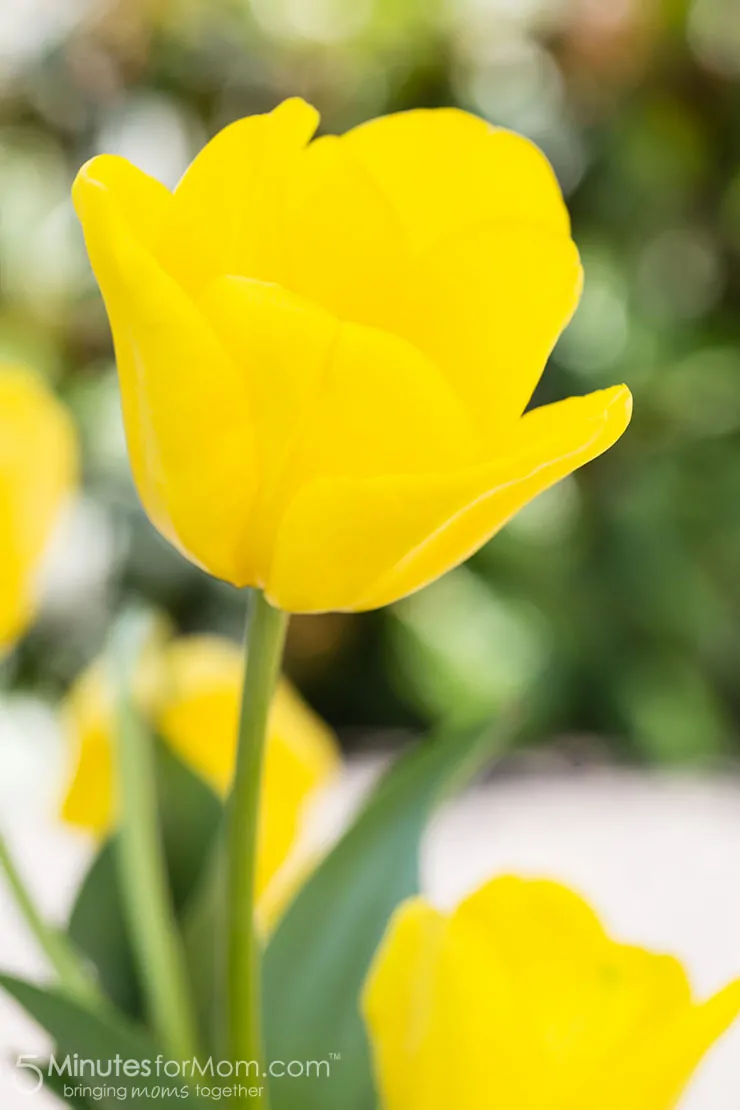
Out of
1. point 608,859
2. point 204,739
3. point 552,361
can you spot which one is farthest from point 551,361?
point 204,739

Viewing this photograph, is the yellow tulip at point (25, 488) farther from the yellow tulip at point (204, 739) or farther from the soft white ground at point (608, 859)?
the soft white ground at point (608, 859)

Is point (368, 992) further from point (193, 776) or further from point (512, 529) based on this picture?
point (512, 529)

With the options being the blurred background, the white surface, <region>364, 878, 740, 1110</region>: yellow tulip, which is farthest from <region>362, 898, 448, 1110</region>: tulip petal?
the blurred background

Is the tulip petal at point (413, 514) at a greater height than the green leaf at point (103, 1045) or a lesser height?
greater

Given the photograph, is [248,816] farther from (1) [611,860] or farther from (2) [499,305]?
(1) [611,860]

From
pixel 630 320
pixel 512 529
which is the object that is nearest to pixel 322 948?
pixel 512 529

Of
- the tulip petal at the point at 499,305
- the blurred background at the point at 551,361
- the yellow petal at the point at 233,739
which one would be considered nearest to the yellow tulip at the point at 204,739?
the yellow petal at the point at 233,739
